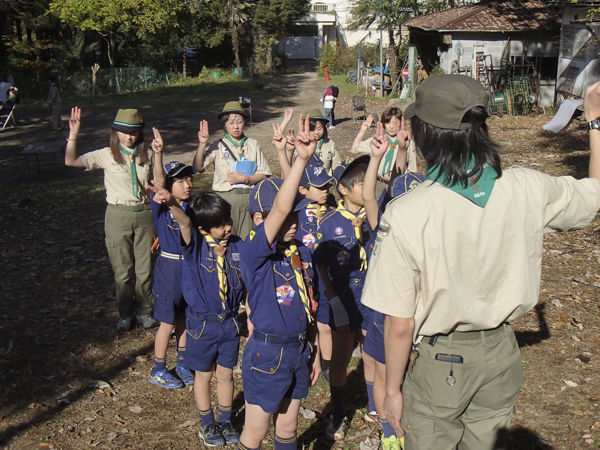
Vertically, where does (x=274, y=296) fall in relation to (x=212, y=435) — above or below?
above

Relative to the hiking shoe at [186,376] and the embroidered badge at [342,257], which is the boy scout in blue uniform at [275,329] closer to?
the embroidered badge at [342,257]

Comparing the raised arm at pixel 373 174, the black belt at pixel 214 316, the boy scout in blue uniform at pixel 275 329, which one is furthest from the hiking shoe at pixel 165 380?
the raised arm at pixel 373 174

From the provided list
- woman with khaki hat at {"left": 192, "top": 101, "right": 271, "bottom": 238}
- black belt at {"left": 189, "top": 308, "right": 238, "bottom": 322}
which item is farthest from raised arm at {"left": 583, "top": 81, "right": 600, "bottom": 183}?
woman with khaki hat at {"left": 192, "top": 101, "right": 271, "bottom": 238}

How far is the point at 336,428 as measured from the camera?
13.8 ft

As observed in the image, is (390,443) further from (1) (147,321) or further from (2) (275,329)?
A: (1) (147,321)

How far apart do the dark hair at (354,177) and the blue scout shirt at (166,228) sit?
1.34 m

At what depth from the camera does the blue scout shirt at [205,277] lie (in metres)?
3.82

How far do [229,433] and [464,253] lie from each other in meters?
2.65

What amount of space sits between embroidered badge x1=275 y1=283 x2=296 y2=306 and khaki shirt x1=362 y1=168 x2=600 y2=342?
95 centimetres

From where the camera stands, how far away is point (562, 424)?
4176 mm

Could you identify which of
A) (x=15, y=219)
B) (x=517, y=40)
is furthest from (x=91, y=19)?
(x=15, y=219)

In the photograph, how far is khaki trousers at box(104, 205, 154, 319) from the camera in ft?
18.1

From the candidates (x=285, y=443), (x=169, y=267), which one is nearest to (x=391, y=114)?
(x=169, y=267)

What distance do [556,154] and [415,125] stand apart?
37.6 feet
